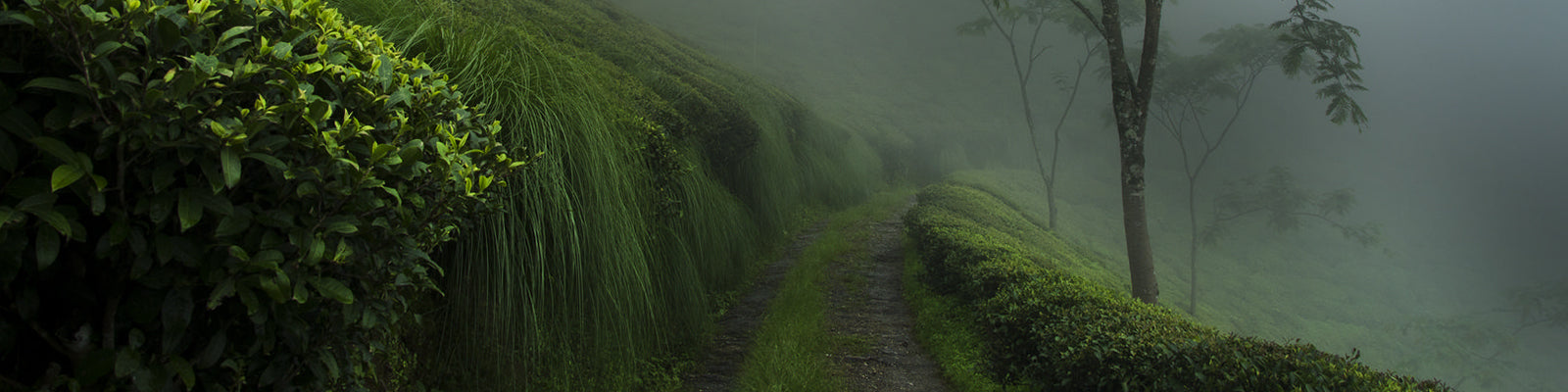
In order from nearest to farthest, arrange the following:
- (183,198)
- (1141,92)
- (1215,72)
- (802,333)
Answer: (183,198)
(802,333)
(1141,92)
(1215,72)

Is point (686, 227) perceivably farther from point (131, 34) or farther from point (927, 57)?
point (927, 57)

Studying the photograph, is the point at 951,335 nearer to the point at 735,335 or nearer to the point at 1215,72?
the point at 735,335

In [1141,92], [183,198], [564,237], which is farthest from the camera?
[1141,92]

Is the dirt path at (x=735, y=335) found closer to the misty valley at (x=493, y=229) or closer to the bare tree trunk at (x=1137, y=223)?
the misty valley at (x=493, y=229)

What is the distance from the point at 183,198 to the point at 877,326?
5.21m

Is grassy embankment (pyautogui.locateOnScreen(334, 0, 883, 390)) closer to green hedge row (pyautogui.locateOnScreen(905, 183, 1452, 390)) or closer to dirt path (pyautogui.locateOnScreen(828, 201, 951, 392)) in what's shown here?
dirt path (pyautogui.locateOnScreen(828, 201, 951, 392))

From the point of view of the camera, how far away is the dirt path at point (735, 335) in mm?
4672

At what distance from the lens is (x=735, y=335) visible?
5629 millimetres

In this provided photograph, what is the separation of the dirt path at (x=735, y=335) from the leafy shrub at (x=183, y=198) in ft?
9.49

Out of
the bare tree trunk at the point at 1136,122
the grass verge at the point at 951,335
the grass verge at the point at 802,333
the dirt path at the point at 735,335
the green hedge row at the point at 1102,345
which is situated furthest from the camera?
the bare tree trunk at the point at 1136,122

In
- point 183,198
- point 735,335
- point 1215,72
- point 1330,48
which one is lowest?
point 735,335

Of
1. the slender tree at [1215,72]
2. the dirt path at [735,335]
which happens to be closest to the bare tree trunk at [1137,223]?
the dirt path at [735,335]

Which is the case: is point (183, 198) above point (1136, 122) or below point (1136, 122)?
below

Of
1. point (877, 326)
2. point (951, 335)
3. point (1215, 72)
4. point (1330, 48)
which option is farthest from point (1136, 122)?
point (1215, 72)
